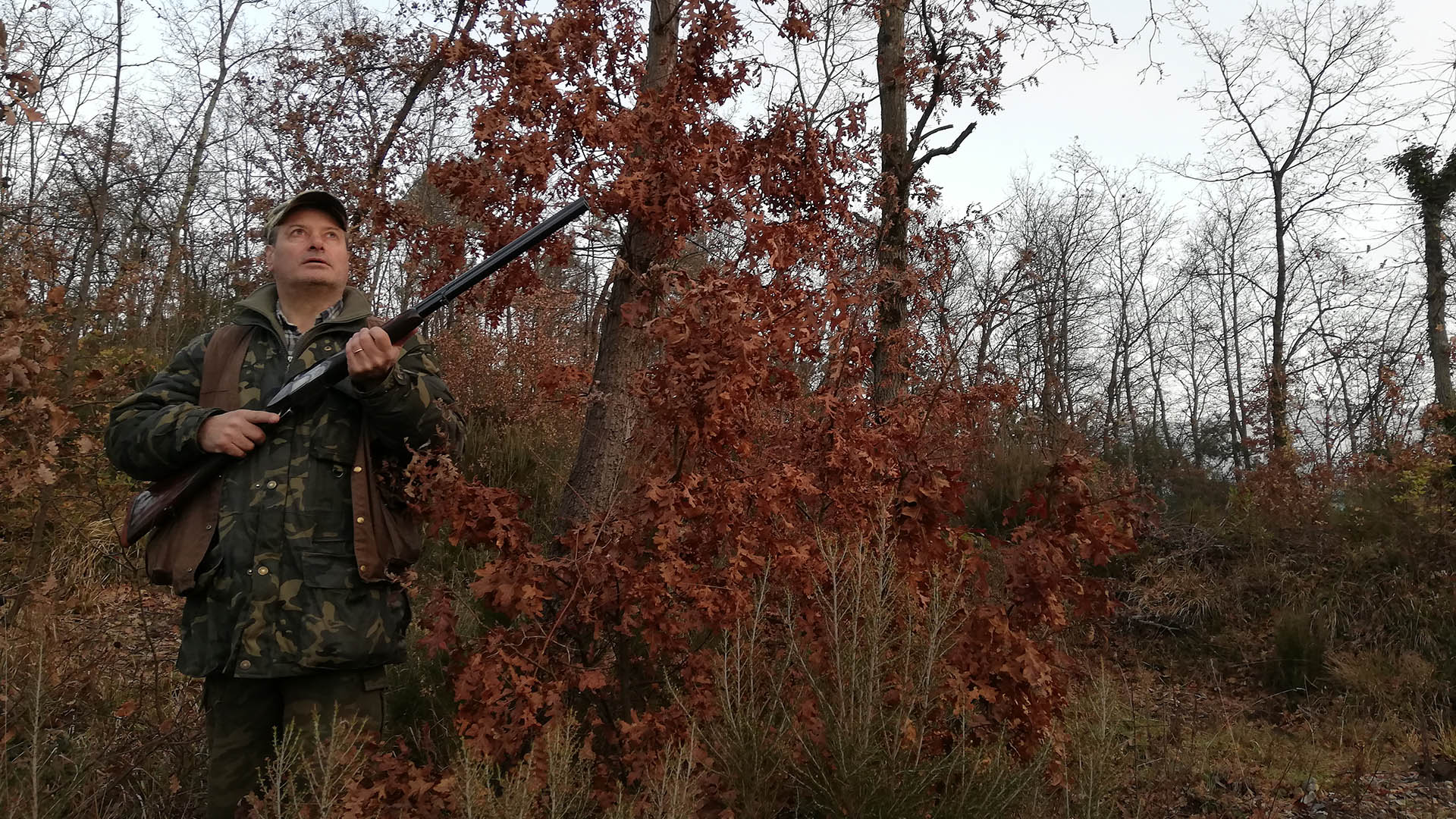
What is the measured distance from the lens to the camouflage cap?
2.40 metres

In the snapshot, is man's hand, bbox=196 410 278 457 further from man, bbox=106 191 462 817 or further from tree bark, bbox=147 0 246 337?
tree bark, bbox=147 0 246 337

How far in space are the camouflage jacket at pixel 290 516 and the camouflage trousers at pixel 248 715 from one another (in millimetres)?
79

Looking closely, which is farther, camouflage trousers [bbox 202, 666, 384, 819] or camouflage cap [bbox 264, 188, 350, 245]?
camouflage cap [bbox 264, 188, 350, 245]

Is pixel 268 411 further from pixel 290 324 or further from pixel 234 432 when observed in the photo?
pixel 290 324

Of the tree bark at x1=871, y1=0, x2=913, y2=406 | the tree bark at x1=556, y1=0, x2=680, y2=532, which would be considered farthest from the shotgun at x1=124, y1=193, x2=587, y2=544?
the tree bark at x1=871, y1=0, x2=913, y2=406

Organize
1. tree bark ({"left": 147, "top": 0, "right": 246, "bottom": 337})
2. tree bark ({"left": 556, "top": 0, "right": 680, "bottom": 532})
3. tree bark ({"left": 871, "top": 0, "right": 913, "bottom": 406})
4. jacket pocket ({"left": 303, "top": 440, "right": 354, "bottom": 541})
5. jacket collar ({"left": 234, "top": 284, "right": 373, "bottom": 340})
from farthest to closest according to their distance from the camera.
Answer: tree bark ({"left": 147, "top": 0, "right": 246, "bottom": 337})
tree bark ({"left": 871, "top": 0, "right": 913, "bottom": 406})
tree bark ({"left": 556, "top": 0, "right": 680, "bottom": 532})
jacket collar ({"left": 234, "top": 284, "right": 373, "bottom": 340})
jacket pocket ({"left": 303, "top": 440, "right": 354, "bottom": 541})

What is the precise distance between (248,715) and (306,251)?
52.0 inches

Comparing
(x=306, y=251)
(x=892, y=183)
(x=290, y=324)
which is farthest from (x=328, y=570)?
(x=892, y=183)

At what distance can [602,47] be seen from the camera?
3170 millimetres

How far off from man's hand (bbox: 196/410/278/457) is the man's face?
0.46 metres

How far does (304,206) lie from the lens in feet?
7.96

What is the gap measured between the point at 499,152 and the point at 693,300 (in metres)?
0.95

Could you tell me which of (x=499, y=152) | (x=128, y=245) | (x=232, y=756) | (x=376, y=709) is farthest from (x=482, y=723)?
(x=128, y=245)

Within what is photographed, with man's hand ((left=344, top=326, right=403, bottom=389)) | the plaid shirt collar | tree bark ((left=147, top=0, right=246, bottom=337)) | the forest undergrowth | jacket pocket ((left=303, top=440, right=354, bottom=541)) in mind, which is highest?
tree bark ((left=147, top=0, right=246, bottom=337))
